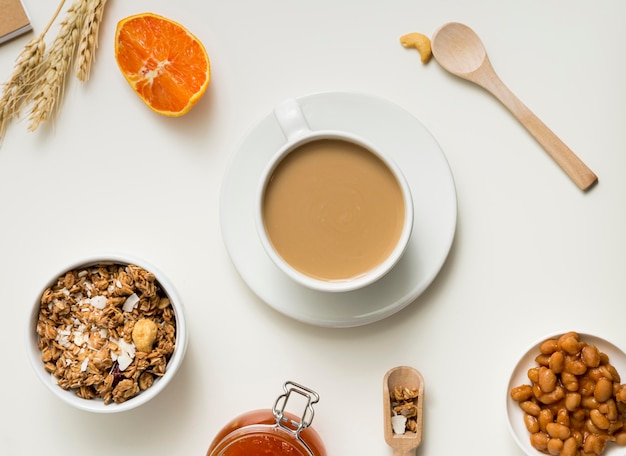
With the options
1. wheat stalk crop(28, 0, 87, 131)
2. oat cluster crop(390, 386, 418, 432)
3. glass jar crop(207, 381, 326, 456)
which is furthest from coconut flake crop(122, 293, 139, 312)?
oat cluster crop(390, 386, 418, 432)

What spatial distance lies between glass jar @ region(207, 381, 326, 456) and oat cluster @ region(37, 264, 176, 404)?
0.17 metres

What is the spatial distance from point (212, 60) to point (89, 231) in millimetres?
423

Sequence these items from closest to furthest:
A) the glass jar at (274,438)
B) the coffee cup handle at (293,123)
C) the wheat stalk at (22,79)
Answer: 1. the coffee cup handle at (293,123)
2. the glass jar at (274,438)
3. the wheat stalk at (22,79)

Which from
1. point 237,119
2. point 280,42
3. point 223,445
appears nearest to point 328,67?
point 280,42

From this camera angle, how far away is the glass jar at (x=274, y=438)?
48.2 inches

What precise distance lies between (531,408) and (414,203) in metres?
0.45

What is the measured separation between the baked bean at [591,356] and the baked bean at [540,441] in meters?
0.16

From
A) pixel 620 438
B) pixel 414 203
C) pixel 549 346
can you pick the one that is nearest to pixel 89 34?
pixel 414 203

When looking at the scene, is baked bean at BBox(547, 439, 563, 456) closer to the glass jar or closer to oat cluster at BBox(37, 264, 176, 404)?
the glass jar

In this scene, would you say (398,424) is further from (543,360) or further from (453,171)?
(453,171)

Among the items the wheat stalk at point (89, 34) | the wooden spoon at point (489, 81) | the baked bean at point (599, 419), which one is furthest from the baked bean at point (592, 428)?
the wheat stalk at point (89, 34)

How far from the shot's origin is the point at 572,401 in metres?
1.25

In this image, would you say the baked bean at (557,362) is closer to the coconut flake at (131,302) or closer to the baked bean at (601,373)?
the baked bean at (601,373)

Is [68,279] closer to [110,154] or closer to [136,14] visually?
[110,154]
